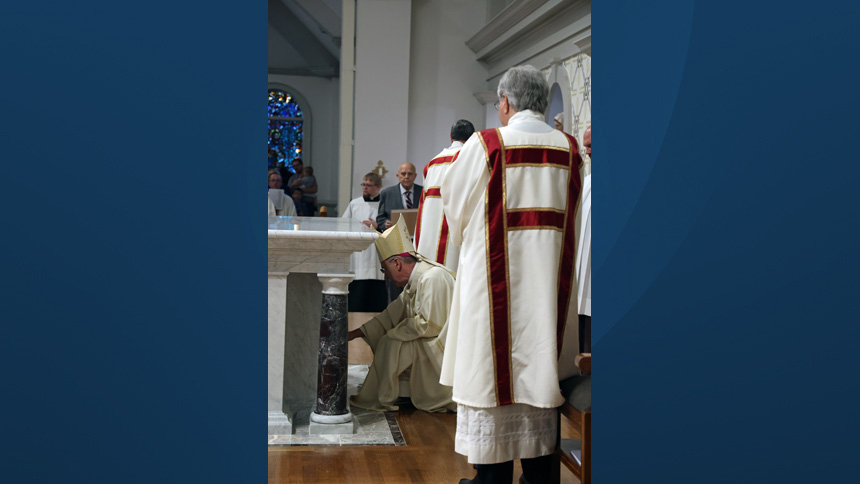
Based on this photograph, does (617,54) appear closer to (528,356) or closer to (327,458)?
(528,356)

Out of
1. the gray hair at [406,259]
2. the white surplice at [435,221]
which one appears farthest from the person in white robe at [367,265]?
the gray hair at [406,259]

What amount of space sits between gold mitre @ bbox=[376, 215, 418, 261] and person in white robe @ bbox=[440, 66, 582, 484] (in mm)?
1646

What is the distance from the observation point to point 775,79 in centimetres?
189

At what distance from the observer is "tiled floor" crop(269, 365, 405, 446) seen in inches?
162

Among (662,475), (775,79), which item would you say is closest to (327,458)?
(662,475)

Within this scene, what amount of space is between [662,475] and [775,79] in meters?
0.94

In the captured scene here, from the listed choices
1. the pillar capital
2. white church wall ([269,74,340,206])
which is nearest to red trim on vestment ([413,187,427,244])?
the pillar capital

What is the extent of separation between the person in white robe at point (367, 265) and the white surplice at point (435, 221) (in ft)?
8.41

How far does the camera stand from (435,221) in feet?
18.1

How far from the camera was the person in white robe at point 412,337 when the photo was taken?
189 inches

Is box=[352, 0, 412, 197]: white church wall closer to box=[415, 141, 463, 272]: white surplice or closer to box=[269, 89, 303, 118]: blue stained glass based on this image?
box=[415, 141, 463, 272]: white surplice

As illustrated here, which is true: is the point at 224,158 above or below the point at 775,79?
below

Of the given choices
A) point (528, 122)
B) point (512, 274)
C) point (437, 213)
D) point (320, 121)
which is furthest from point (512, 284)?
point (320, 121)

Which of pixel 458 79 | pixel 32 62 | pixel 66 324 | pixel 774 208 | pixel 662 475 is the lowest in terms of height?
pixel 662 475
